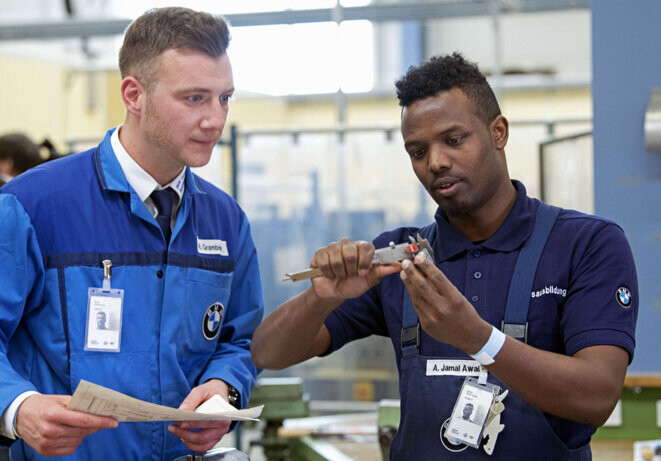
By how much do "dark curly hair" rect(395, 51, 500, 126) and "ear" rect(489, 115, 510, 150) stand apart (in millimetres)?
12

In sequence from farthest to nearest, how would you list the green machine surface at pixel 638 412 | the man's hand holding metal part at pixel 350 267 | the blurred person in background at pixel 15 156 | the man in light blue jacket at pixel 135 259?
the blurred person in background at pixel 15 156
the green machine surface at pixel 638 412
the man in light blue jacket at pixel 135 259
the man's hand holding metal part at pixel 350 267

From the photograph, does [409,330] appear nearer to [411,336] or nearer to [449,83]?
[411,336]

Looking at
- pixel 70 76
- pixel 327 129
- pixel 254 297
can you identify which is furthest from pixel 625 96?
pixel 70 76

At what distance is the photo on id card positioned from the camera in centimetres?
157

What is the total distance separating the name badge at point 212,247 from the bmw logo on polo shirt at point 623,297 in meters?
0.89

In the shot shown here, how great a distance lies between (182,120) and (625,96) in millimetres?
1831

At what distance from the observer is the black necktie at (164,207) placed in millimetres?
1842

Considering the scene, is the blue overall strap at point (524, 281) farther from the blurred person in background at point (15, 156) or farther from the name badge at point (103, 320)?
the blurred person in background at point (15, 156)

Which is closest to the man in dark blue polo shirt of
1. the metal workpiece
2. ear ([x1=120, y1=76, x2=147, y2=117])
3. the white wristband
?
the white wristband

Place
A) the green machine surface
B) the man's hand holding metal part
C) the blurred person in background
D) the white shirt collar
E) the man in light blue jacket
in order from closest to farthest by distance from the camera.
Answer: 1. the man's hand holding metal part
2. the man in light blue jacket
3. the white shirt collar
4. the green machine surface
5. the blurred person in background

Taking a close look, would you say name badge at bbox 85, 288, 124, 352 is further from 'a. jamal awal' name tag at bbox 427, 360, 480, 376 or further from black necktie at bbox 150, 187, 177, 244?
'a. jamal awal' name tag at bbox 427, 360, 480, 376

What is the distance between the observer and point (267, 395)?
11.0 ft

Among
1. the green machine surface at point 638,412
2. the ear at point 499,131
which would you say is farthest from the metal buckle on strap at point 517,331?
the green machine surface at point 638,412

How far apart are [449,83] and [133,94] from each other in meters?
0.70
